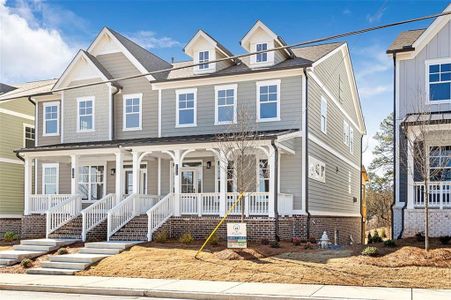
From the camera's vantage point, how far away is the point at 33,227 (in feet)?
82.1

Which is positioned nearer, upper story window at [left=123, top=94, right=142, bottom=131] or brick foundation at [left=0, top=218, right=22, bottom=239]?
upper story window at [left=123, top=94, right=142, bottom=131]

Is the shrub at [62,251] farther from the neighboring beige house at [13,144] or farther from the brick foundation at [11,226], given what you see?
the neighboring beige house at [13,144]

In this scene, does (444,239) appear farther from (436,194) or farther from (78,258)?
(78,258)

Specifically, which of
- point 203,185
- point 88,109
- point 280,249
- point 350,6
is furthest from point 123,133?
point 350,6

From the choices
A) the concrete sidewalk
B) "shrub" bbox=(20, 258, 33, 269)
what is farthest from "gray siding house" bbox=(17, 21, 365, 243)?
the concrete sidewalk

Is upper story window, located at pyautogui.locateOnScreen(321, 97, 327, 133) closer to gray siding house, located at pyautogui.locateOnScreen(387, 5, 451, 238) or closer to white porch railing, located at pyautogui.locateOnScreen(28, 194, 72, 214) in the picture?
gray siding house, located at pyautogui.locateOnScreen(387, 5, 451, 238)

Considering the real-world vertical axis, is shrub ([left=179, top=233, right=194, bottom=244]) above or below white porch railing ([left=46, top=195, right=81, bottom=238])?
below

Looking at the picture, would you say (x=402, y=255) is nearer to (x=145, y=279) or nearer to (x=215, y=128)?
(x=145, y=279)

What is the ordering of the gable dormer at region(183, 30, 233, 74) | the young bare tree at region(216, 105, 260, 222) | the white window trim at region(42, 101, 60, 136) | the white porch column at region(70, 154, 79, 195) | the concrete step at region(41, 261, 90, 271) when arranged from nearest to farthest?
the concrete step at region(41, 261, 90, 271) → the young bare tree at region(216, 105, 260, 222) → the white porch column at region(70, 154, 79, 195) → the gable dormer at region(183, 30, 233, 74) → the white window trim at region(42, 101, 60, 136)

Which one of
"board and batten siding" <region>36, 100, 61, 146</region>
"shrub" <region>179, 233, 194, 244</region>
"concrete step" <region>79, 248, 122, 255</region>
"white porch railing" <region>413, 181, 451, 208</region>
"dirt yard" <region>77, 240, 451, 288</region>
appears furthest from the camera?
"board and batten siding" <region>36, 100, 61, 146</region>

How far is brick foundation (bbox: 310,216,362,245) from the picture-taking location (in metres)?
24.3

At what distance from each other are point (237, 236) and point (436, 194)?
7.95 metres

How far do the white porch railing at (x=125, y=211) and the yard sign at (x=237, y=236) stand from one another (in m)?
6.23

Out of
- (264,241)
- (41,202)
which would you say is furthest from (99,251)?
(41,202)
